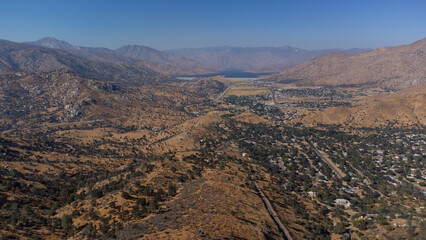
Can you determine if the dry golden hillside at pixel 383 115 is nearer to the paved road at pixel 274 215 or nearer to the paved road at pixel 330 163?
the paved road at pixel 330 163

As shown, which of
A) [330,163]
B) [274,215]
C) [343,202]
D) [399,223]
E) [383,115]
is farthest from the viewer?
[383,115]

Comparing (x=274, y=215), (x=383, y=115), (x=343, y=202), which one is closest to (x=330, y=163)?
(x=343, y=202)

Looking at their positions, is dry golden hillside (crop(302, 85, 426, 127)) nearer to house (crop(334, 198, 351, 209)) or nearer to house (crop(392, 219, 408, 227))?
house (crop(334, 198, 351, 209))

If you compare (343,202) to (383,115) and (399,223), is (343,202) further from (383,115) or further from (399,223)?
(383,115)

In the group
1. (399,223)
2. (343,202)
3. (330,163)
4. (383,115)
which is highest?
(383,115)

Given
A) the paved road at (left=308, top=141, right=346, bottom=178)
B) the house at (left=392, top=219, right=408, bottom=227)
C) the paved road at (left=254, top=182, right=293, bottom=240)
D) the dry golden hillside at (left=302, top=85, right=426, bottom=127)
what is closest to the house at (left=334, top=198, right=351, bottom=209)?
the house at (left=392, top=219, right=408, bottom=227)

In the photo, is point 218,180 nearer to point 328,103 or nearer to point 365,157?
point 365,157

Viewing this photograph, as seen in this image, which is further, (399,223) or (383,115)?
(383,115)

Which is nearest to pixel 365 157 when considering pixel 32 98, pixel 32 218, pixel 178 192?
pixel 178 192
